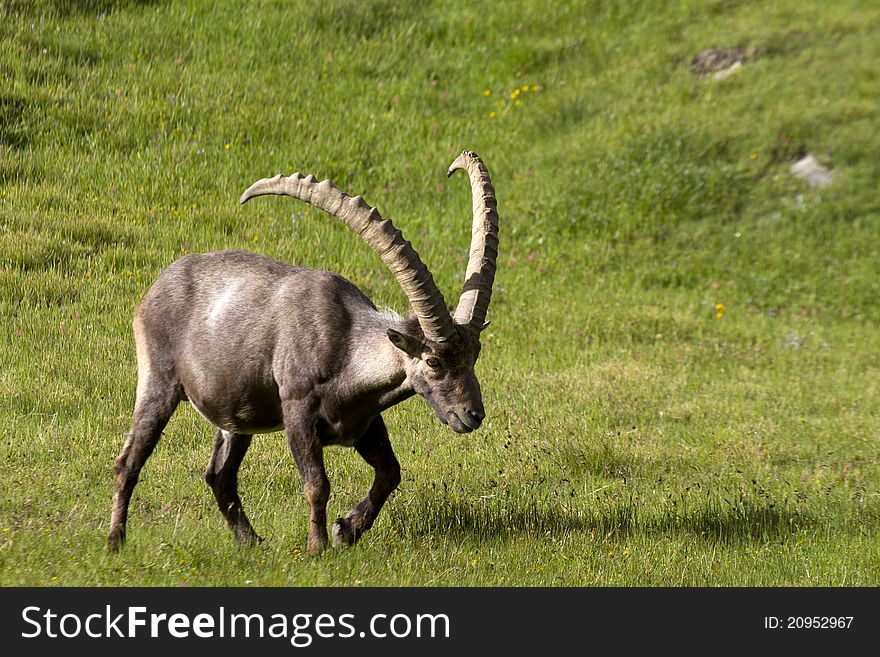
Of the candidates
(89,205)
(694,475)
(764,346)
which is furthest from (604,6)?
(694,475)

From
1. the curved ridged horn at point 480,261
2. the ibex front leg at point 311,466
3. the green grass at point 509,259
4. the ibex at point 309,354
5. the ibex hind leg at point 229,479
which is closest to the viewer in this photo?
the ibex at point 309,354

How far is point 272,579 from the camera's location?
6.91m

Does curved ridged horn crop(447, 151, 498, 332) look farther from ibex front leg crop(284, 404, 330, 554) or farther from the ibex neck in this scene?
ibex front leg crop(284, 404, 330, 554)

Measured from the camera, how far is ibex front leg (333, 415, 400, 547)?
26.4ft

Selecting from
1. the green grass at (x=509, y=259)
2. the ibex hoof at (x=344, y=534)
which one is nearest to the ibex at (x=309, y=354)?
the ibex hoof at (x=344, y=534)

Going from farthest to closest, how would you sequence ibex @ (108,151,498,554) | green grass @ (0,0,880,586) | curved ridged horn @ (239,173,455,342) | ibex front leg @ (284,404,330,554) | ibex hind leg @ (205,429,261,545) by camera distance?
green grass @ (0,0,880,586)
ibex hind leg @ (205,429,261,545)
ibex front leg @ (284,404,330,554)
ibex @ (108,151,498,554)
curved ridged horn @ (239,173,455,342)

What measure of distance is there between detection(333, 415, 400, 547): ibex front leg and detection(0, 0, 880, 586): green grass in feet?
0.80

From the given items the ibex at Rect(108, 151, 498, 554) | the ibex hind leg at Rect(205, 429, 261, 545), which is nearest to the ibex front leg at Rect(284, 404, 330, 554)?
the ibex at Rect(108, 151, 498, 554)

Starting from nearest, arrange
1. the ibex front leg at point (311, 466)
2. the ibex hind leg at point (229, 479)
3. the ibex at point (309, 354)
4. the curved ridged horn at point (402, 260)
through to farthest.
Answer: the curved ridged horn at point (402, 260)
the ibex at point (309, 354)
the ibex front leg at point (311, 466)
the ibex hind leg at point (229, 479)

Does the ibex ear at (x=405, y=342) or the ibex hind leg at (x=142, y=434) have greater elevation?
the ibex ear at (x=405, y=342)

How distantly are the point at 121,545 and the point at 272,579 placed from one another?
1.43 m

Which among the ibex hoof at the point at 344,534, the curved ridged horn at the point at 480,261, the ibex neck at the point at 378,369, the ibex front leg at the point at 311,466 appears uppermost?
the curved ridged horn at the point at 480,261

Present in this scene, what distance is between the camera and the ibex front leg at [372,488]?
8039 millimetres

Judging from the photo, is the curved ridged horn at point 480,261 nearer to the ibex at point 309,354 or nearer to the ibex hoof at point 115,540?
the ibex at point 309,354
